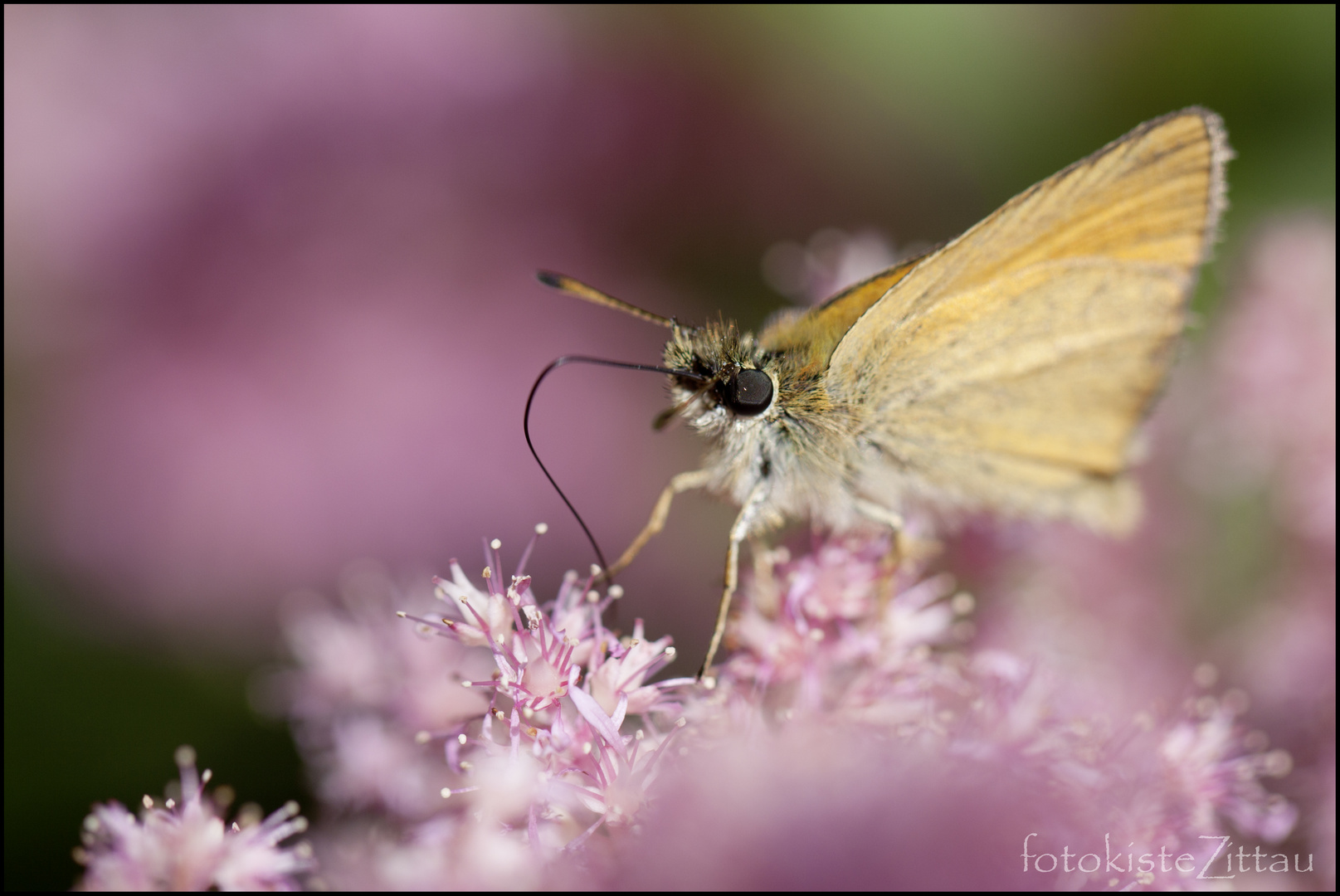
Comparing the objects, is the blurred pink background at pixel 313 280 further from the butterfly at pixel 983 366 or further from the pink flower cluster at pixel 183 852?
the pink flower cluster at pixel 183 852

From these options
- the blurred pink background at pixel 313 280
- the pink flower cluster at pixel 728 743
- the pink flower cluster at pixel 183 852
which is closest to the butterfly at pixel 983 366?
the pink flower cluster at pixel 728 743

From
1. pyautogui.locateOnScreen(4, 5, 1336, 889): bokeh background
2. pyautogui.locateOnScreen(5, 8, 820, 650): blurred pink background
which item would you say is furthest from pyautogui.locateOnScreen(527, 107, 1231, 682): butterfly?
pyautogui.locateOnScreen(5, 8, 820, 650): blurred pink background

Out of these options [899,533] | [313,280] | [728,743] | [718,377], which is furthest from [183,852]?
[313,280]

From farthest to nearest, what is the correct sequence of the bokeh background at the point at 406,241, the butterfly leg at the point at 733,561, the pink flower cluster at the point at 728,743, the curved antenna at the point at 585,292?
the bokeh background at the point at 406,241 → the curved antenna at the point at 585,292 → the butterfly leg at the point at 733,561 → the pink flower cluster at the point at 728,743

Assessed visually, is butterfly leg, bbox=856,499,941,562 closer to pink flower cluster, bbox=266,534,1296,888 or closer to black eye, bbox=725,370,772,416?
pink flower cluster, bbox=266,534,1296,888

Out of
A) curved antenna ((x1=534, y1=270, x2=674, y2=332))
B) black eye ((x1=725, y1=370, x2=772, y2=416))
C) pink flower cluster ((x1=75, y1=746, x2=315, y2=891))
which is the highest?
curved antenna ((x1=534, y1=270, x2=674, y2=332))

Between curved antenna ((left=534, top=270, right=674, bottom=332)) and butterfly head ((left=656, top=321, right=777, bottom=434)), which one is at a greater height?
curved antenna ((left=534, top=270, right=674, bottom=332))

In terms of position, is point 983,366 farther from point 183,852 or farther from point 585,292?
point 183,852

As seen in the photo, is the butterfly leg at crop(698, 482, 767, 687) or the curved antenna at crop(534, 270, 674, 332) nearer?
the butterfly leg at crop(698, 482, 767, 687)
